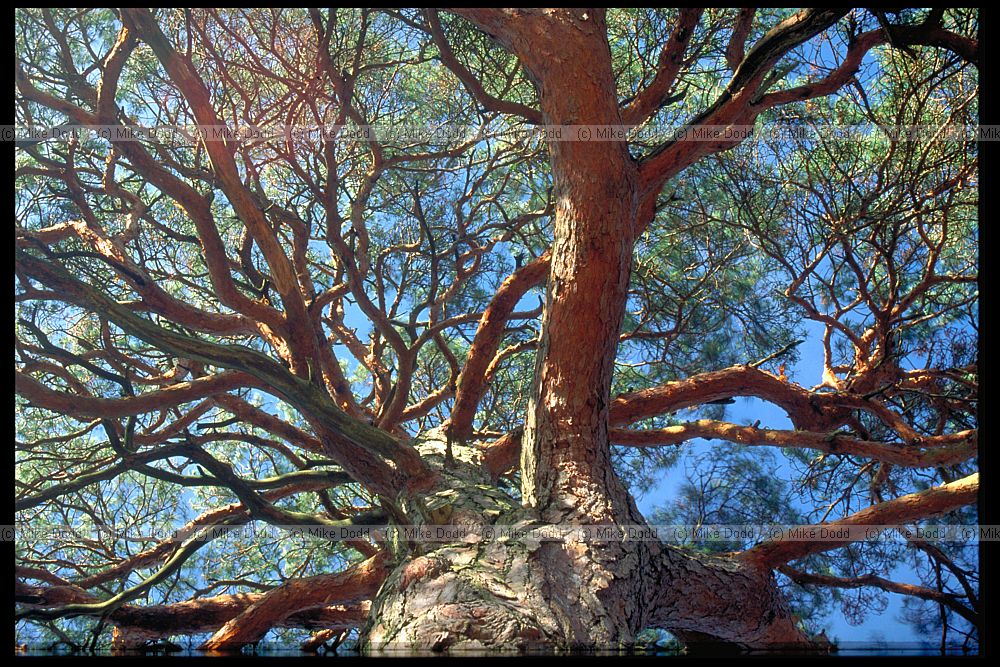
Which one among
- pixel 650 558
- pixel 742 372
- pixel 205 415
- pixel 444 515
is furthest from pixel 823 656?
pixel 205 415

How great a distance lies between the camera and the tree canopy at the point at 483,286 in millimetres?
2184

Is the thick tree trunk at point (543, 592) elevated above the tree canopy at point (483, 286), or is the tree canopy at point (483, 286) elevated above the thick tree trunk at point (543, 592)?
the tree canopy at point (483, 286)

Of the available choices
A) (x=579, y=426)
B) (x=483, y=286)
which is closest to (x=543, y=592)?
(x=579, y=426)

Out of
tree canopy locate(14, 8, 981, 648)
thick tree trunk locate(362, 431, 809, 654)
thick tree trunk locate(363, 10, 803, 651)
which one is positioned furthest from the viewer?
tree canopy locate(14, 8, 981, 648)

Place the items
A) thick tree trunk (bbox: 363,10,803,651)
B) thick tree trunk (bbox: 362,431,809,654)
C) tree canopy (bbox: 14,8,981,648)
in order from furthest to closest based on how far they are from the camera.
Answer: tree canopy (bbox: 14,8,981,648) → thick tree trunk (bbox: 363,10,803,651) → thick tree trunk (bbox: 362,431,809,654)

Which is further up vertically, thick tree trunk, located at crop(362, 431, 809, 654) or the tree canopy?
the tree canopy

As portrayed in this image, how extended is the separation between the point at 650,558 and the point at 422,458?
851mm

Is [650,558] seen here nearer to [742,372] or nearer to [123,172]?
[742,372]

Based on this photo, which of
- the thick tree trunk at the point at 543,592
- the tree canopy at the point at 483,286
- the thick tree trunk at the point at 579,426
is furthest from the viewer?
the tree canopy at the point at 483,286

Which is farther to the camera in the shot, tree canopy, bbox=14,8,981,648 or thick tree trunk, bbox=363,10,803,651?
tree canopy, bbox=14,8,981,648

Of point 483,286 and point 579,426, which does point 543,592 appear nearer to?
point 579,426

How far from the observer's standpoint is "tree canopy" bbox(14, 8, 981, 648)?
2184mm

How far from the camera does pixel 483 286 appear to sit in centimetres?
412
